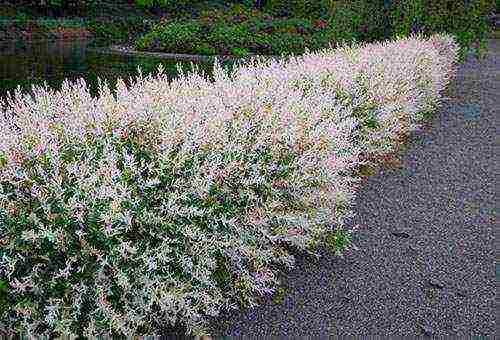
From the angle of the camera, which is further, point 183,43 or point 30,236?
point 183,43

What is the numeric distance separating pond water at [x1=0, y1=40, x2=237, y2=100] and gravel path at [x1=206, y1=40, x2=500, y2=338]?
8.20m

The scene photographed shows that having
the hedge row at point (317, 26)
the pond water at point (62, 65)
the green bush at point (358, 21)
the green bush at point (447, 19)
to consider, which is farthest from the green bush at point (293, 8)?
the green bush at point (447, 19)

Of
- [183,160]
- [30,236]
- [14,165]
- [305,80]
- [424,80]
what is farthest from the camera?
[424,80]

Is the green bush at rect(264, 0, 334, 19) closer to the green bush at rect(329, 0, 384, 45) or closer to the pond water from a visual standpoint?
the pond water

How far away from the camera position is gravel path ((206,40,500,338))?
3729 millimetres

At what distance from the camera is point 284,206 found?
4285mm

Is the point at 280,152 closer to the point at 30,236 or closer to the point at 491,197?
the point at 30,236

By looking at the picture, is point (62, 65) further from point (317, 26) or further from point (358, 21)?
point (317, 26)

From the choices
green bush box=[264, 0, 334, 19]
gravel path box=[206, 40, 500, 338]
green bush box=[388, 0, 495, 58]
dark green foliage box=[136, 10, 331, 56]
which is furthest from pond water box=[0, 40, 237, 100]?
green bush box=[264, 0, 334, 19]

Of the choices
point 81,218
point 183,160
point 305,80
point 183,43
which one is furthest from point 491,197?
point 183,43

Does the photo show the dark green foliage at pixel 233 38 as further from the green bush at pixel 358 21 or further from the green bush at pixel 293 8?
the green bush at pixel 358 21

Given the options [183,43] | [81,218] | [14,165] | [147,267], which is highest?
[14,165]

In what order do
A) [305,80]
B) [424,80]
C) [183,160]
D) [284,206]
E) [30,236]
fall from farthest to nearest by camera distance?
1. [424,80]
2. [305,80]
3. [284,206]
4. [183,160]
5. [30,236]

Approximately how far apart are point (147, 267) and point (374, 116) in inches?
168
